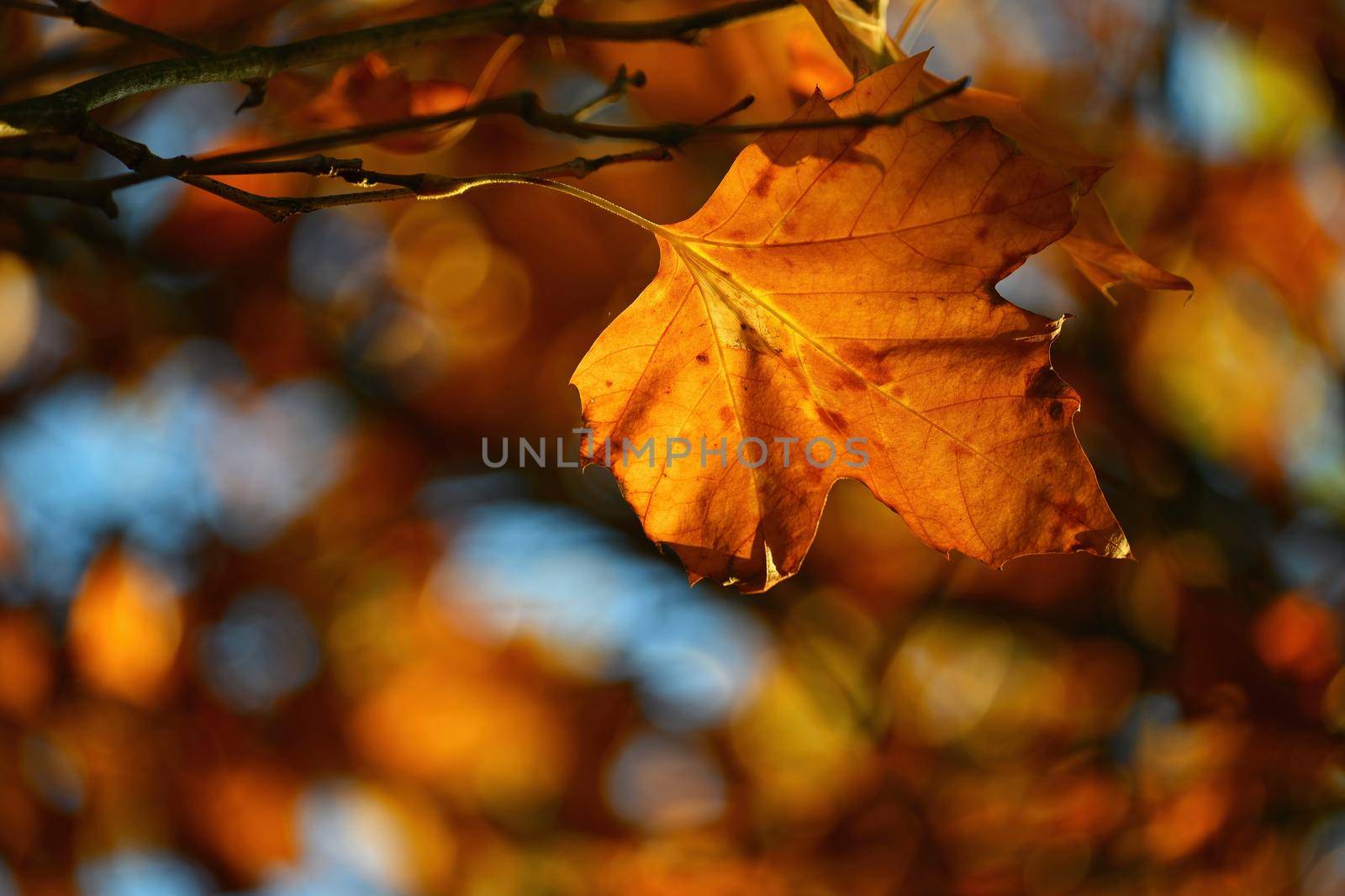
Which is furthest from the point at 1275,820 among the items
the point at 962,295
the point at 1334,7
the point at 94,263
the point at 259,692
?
the point at 94,263

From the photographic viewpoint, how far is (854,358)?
30.5 inches

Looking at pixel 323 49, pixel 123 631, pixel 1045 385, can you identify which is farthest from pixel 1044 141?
pixel 123 631

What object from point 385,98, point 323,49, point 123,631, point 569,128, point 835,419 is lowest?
point 123,631

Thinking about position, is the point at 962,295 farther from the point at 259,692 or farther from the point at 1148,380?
the point at 259,692

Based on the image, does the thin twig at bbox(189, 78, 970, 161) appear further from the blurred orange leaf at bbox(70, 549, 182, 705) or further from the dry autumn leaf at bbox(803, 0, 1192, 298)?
the blurred orange leaf at bbox(70, 549, 182, 705)

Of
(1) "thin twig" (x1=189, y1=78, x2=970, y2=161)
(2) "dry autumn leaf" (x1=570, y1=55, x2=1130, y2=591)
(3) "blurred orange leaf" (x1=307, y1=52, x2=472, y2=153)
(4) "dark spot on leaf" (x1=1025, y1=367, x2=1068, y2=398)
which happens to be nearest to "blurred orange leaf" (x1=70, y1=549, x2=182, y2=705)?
(3) "blurred orange leaf" (x1=307, y1=52, x2=472, y2=153)

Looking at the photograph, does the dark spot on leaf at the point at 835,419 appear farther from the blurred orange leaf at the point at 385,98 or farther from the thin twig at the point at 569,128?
the blurred orange leaf at the point at 385,98

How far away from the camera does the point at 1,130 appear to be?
0.53 metres

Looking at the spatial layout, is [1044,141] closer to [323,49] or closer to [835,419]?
[835,419]

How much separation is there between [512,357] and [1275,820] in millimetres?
2608

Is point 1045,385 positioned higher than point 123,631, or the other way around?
point 1045,385

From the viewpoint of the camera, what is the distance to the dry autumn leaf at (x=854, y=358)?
0.68 meters

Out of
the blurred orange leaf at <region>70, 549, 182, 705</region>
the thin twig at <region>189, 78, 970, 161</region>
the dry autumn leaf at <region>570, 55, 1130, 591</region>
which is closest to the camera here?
the thin twig at <region>189, 78, 970, 161</region>

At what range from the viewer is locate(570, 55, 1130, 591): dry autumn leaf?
684mm
